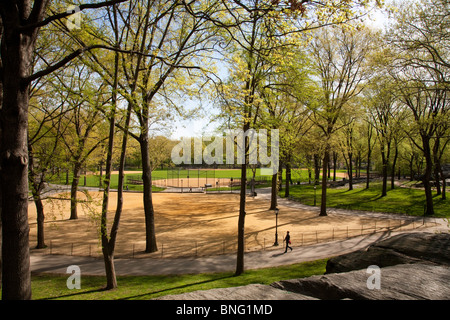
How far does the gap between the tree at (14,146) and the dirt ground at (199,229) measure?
7.92 meters

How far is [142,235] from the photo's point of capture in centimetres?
2047

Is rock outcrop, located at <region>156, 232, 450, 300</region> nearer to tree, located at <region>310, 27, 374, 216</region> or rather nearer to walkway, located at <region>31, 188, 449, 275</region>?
walkway, located at <region>31, 188, 449, 275</region>

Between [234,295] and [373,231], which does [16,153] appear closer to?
[234,295]

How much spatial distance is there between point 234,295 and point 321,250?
14.1m

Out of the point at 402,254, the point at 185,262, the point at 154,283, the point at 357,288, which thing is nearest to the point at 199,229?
the point at 185,262

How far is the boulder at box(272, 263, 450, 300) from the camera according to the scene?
12.9 ft

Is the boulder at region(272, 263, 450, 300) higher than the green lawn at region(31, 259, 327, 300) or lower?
higher

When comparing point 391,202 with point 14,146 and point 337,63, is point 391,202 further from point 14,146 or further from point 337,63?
point 14,146

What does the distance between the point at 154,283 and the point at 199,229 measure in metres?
11.6

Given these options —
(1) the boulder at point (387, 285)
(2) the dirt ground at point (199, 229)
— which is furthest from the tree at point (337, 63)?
(1) the boulder at point (387, 285)

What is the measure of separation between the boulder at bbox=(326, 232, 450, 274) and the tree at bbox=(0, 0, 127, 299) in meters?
8.37

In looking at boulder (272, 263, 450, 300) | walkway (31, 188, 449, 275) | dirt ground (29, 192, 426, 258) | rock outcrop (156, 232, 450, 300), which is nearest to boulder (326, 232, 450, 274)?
rock outcrop (156, 232, 450, 300)

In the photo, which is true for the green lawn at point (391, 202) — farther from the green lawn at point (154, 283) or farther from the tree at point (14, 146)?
the tree at point (14, 146)
